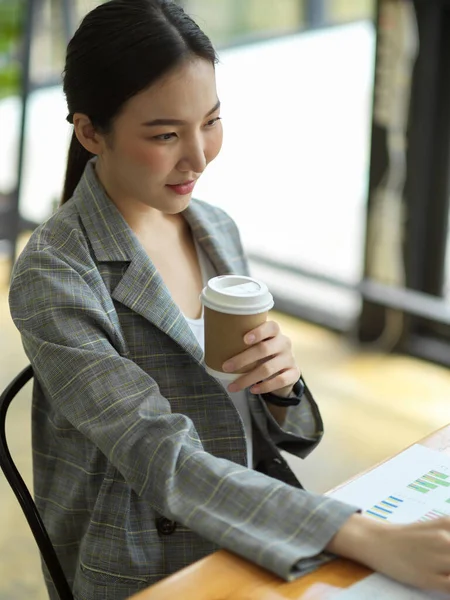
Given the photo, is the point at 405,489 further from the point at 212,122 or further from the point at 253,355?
the point at 212,122

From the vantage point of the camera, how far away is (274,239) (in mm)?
3660

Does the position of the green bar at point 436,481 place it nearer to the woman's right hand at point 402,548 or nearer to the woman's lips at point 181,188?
the woman's right hand at point 402,548

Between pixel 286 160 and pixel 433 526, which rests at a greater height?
pixel 433 526

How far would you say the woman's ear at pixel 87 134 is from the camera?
1.23m

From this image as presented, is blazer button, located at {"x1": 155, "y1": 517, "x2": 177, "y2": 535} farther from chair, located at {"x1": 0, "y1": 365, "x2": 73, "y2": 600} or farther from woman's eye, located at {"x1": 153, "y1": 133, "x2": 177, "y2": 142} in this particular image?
woman's eye, located at {"x1": 153, "y1": 133, "x2": 177, "y2": 142}

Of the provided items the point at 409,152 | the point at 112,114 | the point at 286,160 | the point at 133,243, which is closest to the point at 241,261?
the point at 133,243

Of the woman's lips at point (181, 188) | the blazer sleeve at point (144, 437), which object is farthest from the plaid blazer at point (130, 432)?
the woman's lips at point (181, 188)

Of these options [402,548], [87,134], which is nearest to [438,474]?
[402,548]

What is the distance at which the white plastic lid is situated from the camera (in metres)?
1.12

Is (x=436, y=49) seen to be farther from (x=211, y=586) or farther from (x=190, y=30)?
(x=211, y=586)

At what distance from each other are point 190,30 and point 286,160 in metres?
2.31

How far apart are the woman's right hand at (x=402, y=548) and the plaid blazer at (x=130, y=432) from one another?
0.07ft

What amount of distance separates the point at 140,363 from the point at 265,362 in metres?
0.18

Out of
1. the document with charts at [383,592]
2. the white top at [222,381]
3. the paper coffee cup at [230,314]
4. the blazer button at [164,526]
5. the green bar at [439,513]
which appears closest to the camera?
the document with charts at [383,592]
